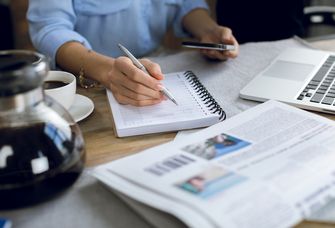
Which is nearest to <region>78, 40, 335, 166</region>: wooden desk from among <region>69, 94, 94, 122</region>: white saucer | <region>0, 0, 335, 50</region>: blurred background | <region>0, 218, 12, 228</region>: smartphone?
<region>69, 94, 94, 122</region>: white saucer

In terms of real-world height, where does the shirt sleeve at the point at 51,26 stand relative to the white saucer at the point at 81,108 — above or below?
above

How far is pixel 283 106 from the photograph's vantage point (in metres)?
0.83

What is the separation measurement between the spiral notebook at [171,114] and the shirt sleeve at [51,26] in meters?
0.25

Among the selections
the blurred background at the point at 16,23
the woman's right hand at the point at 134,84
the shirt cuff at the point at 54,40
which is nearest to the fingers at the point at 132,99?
the woman's right hand at the point at 134,84

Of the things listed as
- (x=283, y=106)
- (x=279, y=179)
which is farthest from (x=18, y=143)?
(x=283, y=106)

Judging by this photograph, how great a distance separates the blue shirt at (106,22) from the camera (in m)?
1.13

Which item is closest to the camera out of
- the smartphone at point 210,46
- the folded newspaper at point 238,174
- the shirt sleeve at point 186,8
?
the folded newspaper at point 238,174

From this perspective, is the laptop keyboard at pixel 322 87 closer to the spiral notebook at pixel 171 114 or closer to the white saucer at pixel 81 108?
the spiral notebook at pixel 171 114

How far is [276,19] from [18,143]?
126 cm

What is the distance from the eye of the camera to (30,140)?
610 mm

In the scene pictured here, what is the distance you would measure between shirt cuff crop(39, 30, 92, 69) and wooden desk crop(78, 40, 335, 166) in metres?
0.28

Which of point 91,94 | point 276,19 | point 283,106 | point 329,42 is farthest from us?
point 276,19

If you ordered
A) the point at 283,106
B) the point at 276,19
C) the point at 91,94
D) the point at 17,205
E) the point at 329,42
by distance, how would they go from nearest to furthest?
the point at 17,205 < the point at 283,106 < the point at 91,94 < the point at 329,42 < the point at 276,19

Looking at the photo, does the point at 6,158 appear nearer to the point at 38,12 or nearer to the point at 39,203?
the point at 39,203
